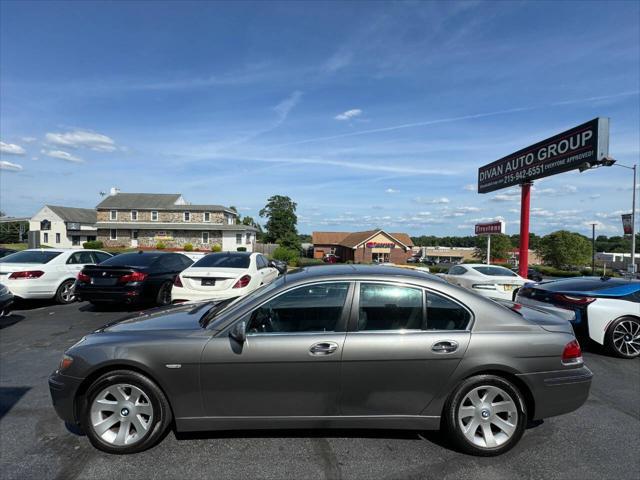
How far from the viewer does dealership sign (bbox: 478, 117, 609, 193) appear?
14617mm

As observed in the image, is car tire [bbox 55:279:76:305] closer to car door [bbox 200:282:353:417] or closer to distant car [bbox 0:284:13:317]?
distant car [bbox 0:284:13:317]

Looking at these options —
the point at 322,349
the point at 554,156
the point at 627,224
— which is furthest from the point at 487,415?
the point at 627,224

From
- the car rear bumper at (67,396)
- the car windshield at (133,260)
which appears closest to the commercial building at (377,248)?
the car windshield at (133,260)

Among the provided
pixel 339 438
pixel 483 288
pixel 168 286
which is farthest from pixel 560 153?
pixel 339 438

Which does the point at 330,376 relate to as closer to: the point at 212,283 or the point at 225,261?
the point at 212,283

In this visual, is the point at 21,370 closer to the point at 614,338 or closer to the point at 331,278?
the point at 331,278

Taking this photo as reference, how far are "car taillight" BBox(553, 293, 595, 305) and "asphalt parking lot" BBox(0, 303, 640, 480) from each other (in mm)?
2348

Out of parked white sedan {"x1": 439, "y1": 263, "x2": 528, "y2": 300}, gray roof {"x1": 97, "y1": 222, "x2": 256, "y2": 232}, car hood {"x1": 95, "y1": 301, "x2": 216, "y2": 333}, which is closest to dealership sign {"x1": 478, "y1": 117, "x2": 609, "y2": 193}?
parked white sedan {"x1": 439, "y1": 263, "x2": 528, "y2": 300}

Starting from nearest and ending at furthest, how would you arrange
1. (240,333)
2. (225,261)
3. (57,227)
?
(240,333)
(225,261)
(57,227)

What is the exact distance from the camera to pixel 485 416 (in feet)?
10.6

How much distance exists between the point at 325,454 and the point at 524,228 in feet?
60.4

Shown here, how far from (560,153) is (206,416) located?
1788 cm

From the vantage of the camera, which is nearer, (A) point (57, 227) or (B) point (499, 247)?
(A) point (57, 227)

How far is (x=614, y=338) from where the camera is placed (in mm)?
6109
